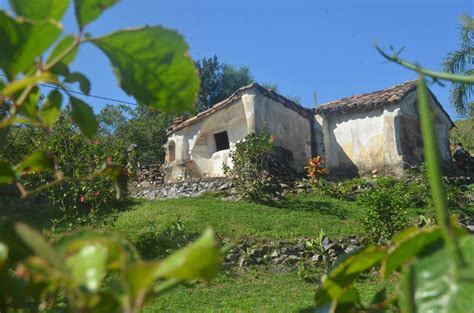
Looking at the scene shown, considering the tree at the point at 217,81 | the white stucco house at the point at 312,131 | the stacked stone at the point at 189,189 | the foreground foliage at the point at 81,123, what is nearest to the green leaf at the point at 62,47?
the foreground foliage at the point at 81,123

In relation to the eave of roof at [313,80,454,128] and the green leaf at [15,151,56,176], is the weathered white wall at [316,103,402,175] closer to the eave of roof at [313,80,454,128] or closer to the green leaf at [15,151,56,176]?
the eave of roof at [313,80,454,128]

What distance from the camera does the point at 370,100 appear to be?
36.8 ft

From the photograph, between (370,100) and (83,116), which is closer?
(83,116)

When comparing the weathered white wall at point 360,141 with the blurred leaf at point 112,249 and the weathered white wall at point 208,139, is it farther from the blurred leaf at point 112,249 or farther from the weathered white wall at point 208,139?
the blurred leaf at point 112,249

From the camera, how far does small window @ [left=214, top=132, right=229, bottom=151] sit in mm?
12281

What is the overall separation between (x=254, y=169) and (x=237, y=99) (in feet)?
6.78

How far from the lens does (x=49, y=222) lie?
329 inches

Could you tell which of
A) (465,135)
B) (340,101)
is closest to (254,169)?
(340,101)

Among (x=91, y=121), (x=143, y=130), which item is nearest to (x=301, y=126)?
(x=143, y=130)

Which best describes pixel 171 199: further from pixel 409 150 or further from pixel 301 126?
pixel 409 150

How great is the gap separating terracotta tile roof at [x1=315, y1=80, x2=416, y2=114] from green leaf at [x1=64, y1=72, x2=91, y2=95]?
35.9ft

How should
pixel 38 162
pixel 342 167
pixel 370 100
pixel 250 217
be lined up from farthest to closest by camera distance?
pixel 342 167 < pixel 370 100 < pixel 250 217 < pixel 38 162

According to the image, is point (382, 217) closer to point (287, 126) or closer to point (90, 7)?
point (287, 126)

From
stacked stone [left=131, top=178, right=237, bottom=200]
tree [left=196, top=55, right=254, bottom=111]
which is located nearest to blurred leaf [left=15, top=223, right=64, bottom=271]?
stacked stone [left=131, top=178, right=237, bottom=200]
